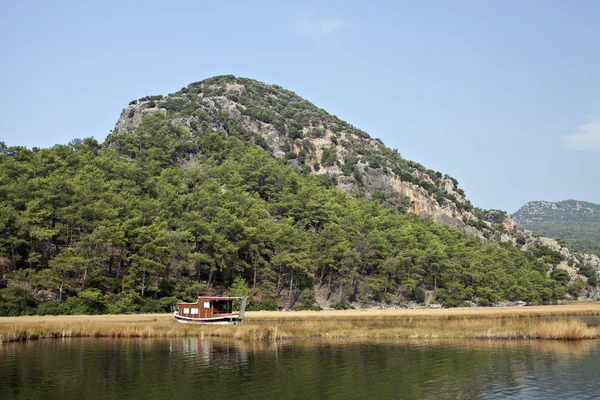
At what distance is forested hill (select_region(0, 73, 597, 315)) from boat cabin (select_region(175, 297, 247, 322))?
18882 mm

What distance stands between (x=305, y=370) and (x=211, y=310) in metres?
31.7

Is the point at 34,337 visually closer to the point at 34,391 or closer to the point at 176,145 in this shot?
the point at 34,391

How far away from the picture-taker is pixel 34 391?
27.4 metres

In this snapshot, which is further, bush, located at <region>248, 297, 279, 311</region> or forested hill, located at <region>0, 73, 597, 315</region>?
bush, located at <region>248, 297, 279, 311</region>

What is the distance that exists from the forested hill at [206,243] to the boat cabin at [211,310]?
61.9ft

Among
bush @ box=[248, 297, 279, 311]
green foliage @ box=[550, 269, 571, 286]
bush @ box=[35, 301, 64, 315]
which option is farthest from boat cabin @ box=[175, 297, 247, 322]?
green foliage @ box=[550, 269, 571, 286]

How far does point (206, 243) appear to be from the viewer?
99.2 meters

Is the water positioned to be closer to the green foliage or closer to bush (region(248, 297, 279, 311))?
bush (region(248, 297, 279, 311))

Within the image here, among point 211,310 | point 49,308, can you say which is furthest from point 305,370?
point 49,308

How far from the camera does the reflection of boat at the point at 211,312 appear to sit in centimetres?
6064

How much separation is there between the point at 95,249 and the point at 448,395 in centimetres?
6740

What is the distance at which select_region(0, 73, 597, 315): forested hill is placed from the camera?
80562 millimetres

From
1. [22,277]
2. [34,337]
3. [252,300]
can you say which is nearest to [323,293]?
[252,300]

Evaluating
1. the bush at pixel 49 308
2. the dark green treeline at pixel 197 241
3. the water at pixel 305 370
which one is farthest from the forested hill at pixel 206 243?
the water at pixel 305 370
